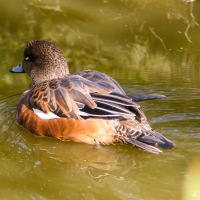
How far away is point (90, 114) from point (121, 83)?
1448mm

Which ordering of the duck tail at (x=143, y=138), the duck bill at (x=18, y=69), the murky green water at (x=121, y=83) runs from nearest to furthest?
the murky green water at (x=121, y=83) < the duck tail at (x=143, y=138) < the duck bill at (x=18, y=69)

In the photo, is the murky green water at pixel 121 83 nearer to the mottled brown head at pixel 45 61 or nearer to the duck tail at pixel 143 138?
the duck tail at pixel 143 138

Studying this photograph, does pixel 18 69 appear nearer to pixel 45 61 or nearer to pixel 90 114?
pixel 45 61

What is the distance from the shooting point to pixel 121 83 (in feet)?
22.6

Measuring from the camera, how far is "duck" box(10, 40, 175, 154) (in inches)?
215

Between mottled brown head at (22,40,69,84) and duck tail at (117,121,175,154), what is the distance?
4.26 feet

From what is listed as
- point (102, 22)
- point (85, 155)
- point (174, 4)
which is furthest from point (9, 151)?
point (174, 4)

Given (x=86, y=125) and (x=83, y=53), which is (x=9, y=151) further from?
(x=83, y=53)

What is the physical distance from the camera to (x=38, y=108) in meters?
5.84

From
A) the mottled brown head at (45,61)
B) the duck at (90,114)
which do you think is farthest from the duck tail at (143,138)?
Result: the mottled brown head at (45,61)

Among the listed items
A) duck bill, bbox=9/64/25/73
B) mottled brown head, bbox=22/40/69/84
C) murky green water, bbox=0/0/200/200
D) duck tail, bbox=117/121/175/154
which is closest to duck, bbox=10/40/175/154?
duck tail, bbox=117/121/175/154

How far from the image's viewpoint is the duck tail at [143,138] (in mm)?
5312

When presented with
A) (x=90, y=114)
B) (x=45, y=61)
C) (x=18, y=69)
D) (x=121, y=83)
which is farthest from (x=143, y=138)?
(x=18, y=69)

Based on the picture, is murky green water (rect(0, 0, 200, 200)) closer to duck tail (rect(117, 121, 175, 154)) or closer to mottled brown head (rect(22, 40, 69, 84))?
duck tail (rect(117, 121, 175, 154))
